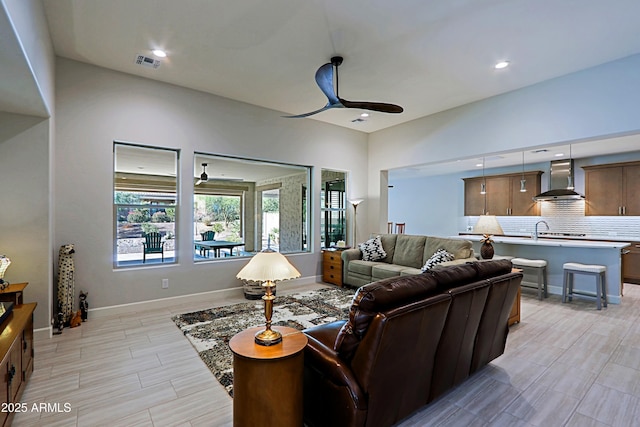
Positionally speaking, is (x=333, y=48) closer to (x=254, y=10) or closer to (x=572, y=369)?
(x=254, y=10)

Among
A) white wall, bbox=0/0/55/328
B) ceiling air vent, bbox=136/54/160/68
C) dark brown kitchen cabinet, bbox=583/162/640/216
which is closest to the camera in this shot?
white wall, bbox=0/0/55/328

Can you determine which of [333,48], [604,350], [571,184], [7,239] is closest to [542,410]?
[604,350]

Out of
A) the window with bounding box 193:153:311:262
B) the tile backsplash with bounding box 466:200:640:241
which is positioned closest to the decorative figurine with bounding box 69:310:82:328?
the window with bounding box 193:153:311:262

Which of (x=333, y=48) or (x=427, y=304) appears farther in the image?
(x=333, y=48)

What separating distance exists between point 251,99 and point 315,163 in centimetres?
172

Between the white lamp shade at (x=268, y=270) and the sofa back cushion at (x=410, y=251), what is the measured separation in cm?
374

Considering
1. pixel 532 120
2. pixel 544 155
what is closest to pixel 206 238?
pixel 532 120

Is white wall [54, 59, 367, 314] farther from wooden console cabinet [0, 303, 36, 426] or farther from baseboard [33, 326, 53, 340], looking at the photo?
wooden console cabinet [0, 303, 36, 426]

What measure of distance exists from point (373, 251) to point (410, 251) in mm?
667

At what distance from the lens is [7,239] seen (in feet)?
10.0

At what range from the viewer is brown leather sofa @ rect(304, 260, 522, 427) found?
1642mm

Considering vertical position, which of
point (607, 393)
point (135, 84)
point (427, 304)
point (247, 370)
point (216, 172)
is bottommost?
point (607, 393)

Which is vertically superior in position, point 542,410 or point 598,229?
point 598,229

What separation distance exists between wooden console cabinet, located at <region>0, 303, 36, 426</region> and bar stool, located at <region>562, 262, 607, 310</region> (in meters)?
6.24
